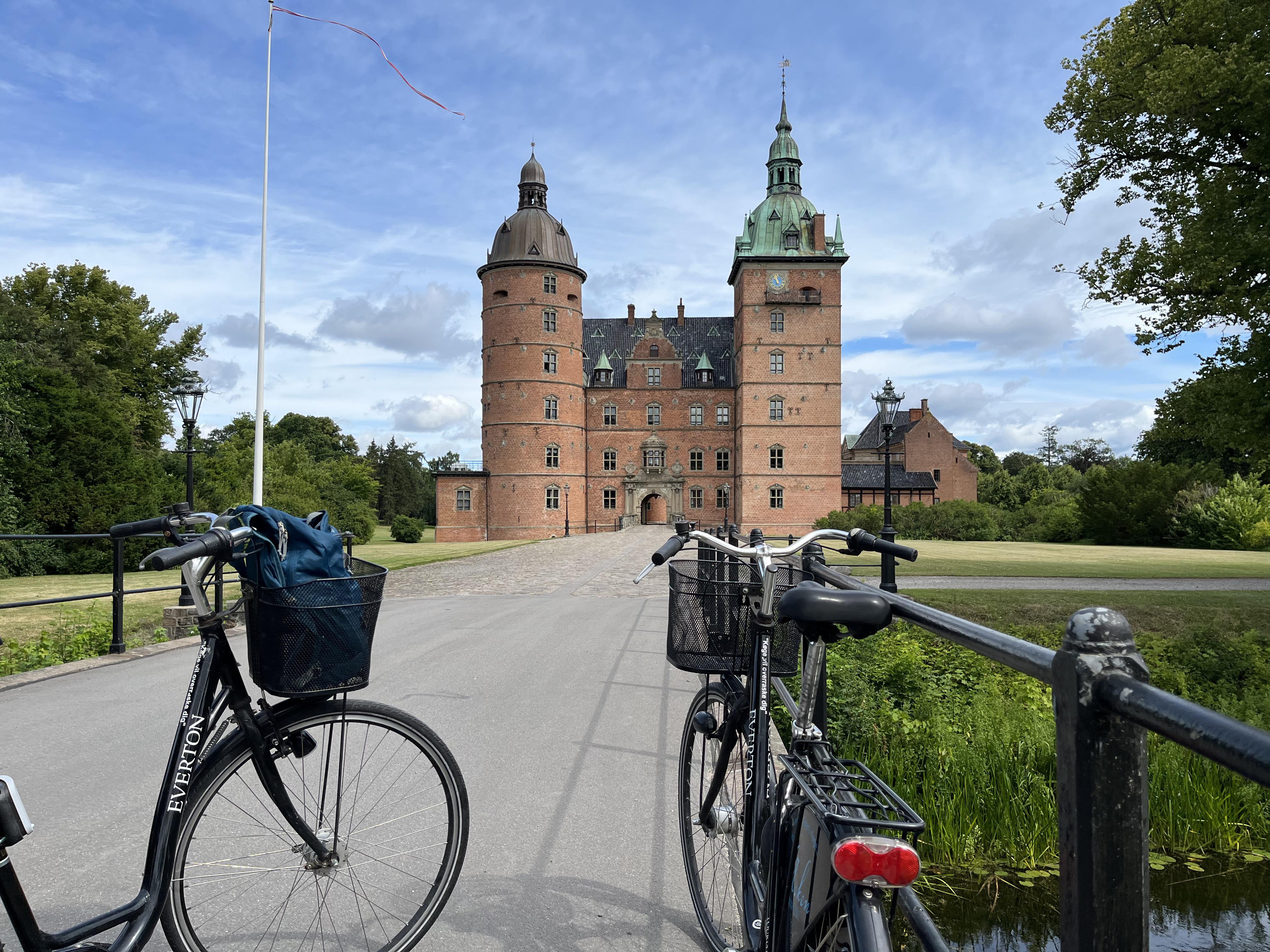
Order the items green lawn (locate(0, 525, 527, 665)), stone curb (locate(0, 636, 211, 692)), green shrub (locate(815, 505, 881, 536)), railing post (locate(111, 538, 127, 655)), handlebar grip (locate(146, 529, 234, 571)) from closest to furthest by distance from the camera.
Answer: handlebar grip (locate(146, 529, 234, 571)) → stone curb (locate(0, 636, 211, 692)) → railing post (locate(111, 538, 127, 655)) → green lawn (locate(0, 525, 527, 665)) → green shrub (locate(815, 505, 881, 536))

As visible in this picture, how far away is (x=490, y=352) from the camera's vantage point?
5072cm

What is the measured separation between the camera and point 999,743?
17.6ft

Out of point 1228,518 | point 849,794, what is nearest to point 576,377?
point 1228,518

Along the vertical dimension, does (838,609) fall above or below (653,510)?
above

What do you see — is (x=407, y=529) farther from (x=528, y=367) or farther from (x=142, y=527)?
(x=142, y=527)

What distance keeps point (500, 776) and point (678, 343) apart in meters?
54.5

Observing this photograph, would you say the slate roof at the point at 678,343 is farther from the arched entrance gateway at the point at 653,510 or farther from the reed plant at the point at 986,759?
the reed plant at the point at 986,759

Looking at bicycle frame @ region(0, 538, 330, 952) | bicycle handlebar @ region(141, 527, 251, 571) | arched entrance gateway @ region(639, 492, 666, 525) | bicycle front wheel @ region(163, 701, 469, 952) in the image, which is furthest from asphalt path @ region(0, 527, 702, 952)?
arched entrance gateway @ region(639, 492, 666, 525)

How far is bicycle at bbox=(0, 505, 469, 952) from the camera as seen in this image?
243cm

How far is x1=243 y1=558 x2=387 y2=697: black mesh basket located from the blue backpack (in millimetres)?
39

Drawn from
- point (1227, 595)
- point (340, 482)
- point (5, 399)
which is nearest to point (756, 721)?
point (1227, 595)

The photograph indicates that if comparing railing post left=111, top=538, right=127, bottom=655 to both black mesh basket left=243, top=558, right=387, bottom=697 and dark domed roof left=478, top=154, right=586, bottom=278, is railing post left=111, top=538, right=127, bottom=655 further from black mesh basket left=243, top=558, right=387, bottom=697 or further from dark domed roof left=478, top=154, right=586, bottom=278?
dark domed roof left=478, top=154, right=586, bottom=278

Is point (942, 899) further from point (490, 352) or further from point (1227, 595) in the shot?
point (490, 352)

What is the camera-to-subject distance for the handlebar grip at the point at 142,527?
107 inches
